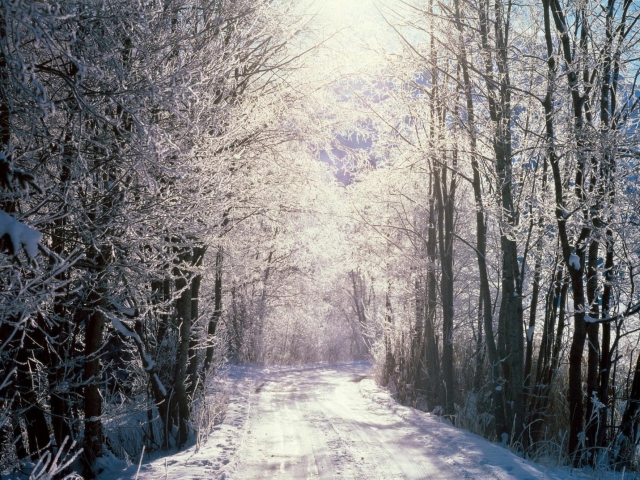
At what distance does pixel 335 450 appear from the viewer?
25.8 feet

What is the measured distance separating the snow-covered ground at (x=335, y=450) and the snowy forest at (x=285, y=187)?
0.83 metres

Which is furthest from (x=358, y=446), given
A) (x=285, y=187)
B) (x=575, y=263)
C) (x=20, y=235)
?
(x=285, y=187)

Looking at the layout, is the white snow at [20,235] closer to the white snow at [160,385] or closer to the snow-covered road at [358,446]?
the snow-covered road at [358,446]

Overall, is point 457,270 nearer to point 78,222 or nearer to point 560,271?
point 560,271

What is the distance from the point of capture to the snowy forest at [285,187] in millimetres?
4648

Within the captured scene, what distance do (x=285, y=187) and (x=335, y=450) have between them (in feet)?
23.0

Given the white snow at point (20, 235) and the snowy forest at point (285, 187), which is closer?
the white snow at point (20, 235)

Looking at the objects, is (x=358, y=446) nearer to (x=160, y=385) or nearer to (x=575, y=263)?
(x=160, y=385)

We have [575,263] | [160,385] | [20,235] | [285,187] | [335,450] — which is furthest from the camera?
[285,187]

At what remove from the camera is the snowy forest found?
15.3ft

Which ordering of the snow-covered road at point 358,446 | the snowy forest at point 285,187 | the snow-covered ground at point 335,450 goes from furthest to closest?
the snow-covered road at point 358,446
the snow-covered ground at point 335,450
the snowy forest at point 285,187

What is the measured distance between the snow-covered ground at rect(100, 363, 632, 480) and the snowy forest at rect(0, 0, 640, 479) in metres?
0.83

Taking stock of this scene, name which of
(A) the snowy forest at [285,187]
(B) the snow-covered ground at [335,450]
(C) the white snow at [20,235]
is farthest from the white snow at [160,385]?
(C) the white snow at [20,235]

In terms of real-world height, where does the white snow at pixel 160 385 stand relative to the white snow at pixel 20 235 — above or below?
below
